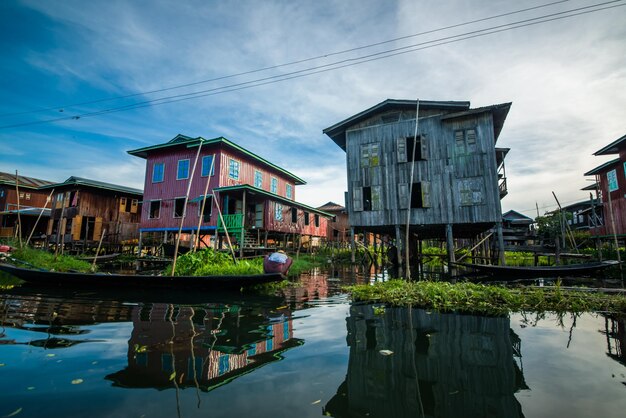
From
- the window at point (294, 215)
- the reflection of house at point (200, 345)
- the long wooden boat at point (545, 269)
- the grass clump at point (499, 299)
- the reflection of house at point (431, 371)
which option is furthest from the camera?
the window at point (294, 215)

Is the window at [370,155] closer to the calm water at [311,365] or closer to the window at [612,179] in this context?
the calm water at [311,365]

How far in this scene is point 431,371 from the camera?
3451mm

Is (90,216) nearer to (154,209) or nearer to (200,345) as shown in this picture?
(154,209)

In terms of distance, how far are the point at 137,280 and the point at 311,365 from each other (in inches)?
329

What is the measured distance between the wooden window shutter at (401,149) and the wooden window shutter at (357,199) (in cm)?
295

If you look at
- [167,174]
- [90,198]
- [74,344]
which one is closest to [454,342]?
[74,344]

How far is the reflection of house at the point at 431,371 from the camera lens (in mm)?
2713

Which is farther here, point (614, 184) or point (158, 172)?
point (614, 184)

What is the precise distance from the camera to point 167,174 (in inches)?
904

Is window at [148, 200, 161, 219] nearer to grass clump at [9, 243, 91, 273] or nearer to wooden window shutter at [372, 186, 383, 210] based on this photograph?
grass clump at [9, 243, 91, 273]

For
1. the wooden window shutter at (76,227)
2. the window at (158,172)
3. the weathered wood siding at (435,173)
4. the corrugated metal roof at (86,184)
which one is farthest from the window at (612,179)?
the wooden window shutter at (76,227)

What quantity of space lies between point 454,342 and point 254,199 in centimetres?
1914

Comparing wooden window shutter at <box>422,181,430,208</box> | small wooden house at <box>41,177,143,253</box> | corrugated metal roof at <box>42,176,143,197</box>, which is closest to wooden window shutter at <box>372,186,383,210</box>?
wooden window shutter at <box>422,181,430,208</box>

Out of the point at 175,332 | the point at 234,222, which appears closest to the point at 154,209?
the point at 234,222
